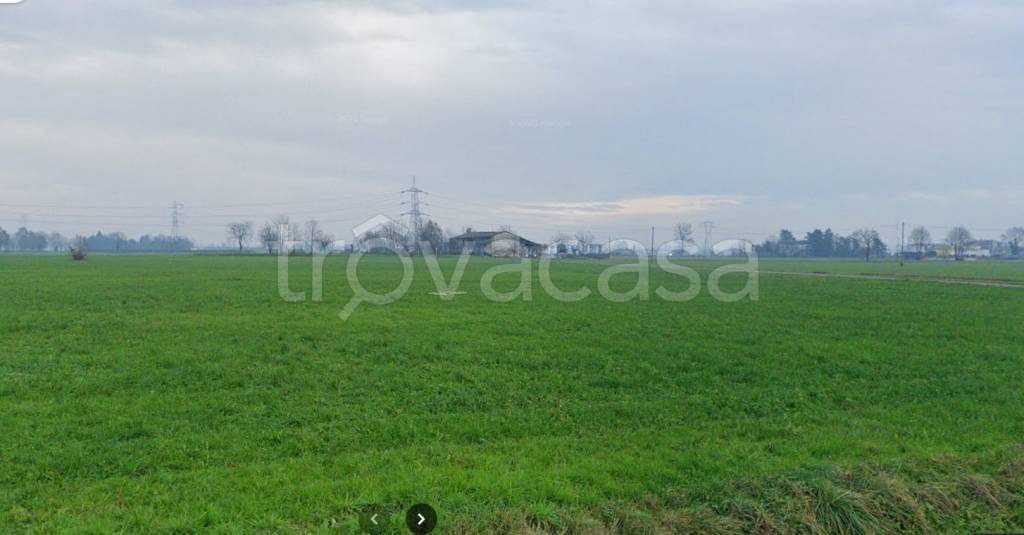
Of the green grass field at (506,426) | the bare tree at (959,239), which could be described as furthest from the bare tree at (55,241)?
the bare tree at (959,239)

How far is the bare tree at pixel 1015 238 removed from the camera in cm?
15175

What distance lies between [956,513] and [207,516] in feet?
23.4

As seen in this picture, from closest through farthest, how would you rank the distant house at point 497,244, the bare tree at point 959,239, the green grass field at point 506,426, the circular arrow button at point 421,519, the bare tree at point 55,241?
the circular arrow button at point 421,519 < the green grass field at point 506,426 < the distant house at point 497,244 < the bare tree at point 959,239 < the bare tree at point 55,241

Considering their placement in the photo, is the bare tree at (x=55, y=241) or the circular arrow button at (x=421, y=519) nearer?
the circular arrow button at (x=421, y=519)

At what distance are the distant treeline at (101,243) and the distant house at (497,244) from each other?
9760 cm

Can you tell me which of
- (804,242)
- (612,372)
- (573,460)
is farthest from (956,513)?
(804,242)

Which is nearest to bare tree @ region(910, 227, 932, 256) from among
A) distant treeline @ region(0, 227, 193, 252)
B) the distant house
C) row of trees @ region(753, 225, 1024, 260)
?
row of trees @ region(753, 225, 1024, 260)

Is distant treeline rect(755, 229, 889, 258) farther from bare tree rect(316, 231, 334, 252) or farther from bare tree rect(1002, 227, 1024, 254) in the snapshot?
bare tree rect(316, 231, 334, 252)

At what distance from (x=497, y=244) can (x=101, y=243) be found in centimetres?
14246

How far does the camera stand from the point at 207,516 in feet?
16.2

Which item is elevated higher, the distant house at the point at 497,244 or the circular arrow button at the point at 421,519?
the distant house at the point at 497,244

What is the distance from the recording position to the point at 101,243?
6939 inches

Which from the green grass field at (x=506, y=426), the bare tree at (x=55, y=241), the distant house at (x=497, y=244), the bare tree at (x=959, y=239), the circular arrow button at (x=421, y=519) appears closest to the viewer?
the circular arrow button at (x=421, y=519)

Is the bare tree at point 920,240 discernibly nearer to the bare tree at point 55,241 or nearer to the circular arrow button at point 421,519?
the circular arrow button at point 421,519
